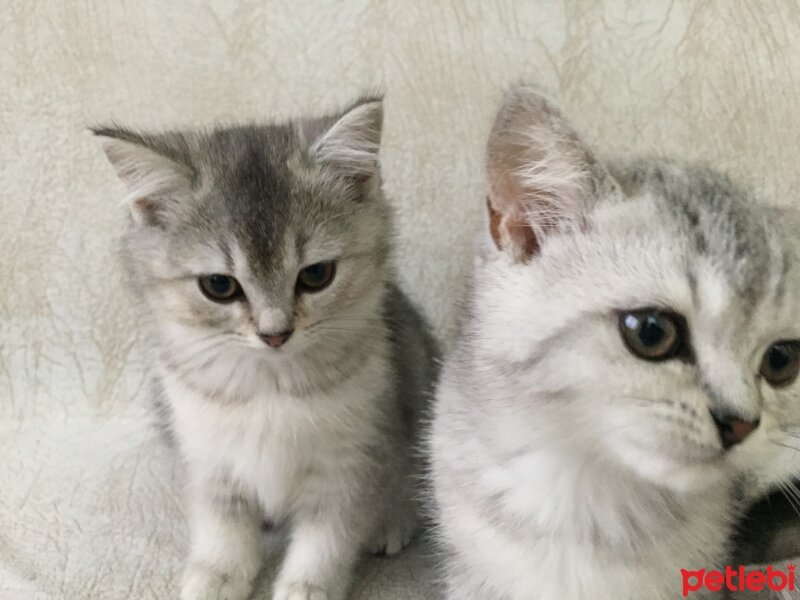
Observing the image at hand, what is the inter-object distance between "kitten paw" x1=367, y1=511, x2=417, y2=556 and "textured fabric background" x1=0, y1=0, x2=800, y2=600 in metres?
0.30

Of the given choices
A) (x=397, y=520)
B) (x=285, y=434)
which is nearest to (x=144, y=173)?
(x=285, y=434)

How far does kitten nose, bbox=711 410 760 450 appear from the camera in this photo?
2.08 feet

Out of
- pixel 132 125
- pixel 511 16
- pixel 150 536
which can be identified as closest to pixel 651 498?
pixel 150 536

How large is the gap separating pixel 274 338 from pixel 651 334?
0.44m

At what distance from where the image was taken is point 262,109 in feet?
4.43

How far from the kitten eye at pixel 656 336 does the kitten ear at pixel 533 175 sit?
127 mm

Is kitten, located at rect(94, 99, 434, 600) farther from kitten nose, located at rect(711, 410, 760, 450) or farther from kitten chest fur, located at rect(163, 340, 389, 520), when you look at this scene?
kitten nose, located at rect(711, 410, 760, 450)

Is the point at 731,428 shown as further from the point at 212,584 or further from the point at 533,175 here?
the point at 212,584

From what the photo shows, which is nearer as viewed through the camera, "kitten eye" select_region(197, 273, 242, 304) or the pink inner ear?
the pink inner ear

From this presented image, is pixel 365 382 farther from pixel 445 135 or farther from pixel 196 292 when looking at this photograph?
pixel 445 135

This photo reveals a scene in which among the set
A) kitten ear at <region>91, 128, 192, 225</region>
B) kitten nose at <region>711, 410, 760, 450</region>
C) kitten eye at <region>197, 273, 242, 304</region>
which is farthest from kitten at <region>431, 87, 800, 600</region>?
kitten ear at <region>91, 128, 192, 225</region>

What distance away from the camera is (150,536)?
1135 mm

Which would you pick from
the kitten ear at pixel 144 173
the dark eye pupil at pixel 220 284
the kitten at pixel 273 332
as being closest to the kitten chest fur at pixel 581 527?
the kitten at pixel 273 332

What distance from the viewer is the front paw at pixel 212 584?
1.00 meters
